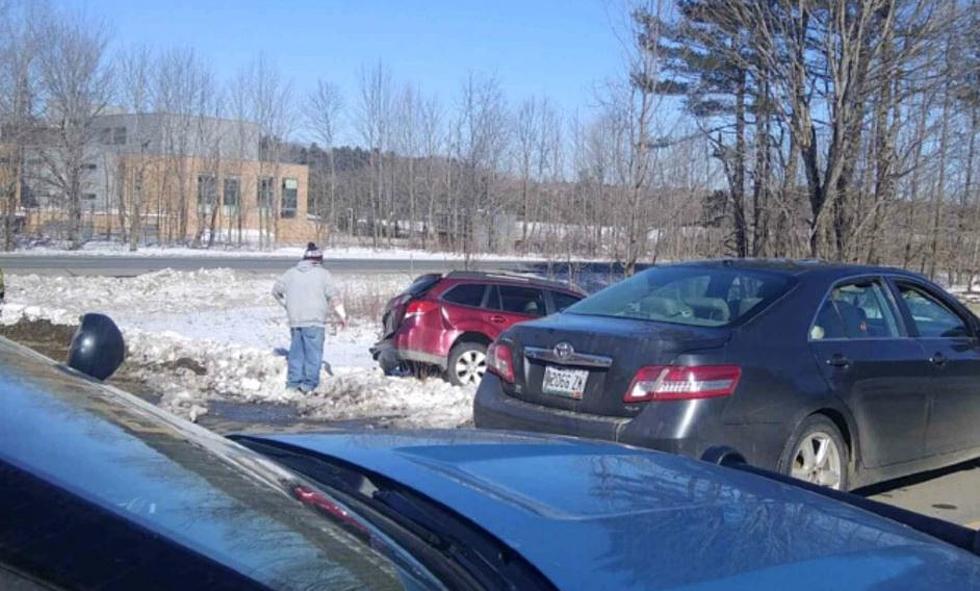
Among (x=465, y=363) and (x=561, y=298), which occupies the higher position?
(x=561, y=298)

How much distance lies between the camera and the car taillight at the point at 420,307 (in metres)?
13.0

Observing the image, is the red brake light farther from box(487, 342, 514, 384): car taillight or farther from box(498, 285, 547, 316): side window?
box(498, 285, 547, 316): side window

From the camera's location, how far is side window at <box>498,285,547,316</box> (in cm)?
1352

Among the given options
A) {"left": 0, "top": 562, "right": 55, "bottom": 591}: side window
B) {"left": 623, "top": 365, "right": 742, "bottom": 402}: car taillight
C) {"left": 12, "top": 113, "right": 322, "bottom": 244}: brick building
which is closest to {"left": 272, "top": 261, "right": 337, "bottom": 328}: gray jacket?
{"left": 623, "top": 365, "right": 742, "bottom": 402}: car taillight

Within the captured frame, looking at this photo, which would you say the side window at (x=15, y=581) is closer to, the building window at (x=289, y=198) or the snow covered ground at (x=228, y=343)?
the snow covered ground at (x=228, y=343)

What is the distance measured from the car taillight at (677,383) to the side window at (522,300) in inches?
291

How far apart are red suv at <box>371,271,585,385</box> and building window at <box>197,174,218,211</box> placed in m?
55.1

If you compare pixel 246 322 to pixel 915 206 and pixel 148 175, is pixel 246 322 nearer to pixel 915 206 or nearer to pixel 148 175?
pixel 915 206

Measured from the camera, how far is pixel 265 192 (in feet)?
231

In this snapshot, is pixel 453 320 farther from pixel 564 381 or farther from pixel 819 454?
pixel 819 454

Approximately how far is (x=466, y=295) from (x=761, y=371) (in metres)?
7.38

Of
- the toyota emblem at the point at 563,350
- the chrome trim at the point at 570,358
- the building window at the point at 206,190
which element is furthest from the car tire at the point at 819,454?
the building window at the point at 206,190

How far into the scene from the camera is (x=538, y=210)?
54.7 m

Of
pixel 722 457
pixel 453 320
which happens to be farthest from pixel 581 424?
pixel 453 320
